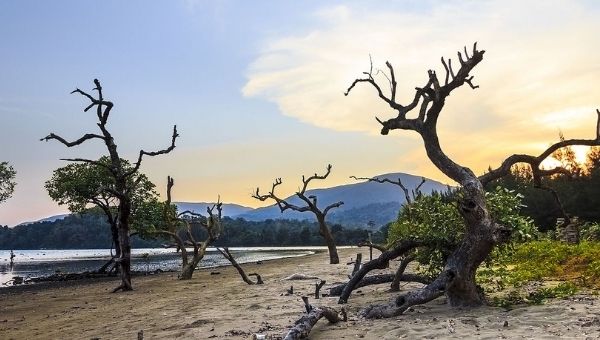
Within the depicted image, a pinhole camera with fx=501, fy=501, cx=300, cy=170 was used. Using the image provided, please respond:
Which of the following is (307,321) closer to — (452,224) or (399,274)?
(452,224)

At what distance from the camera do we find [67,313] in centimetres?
1792

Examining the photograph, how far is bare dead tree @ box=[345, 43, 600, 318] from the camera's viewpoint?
35.3ft

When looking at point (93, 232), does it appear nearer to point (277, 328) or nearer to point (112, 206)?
point (112, 206)

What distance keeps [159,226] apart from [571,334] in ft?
141

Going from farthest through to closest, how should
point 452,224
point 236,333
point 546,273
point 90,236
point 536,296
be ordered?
point 90,236
point 546,273
point 452,224
point 536,296
point 236,333

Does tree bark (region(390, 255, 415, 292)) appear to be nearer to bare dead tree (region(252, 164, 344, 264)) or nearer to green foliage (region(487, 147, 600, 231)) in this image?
bare dead tree (region(252, 164, 344, 264))

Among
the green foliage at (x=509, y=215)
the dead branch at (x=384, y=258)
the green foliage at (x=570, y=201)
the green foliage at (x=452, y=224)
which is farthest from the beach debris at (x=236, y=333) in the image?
the green foliage at (x=570, y=201)

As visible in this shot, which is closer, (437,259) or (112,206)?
(437,259)

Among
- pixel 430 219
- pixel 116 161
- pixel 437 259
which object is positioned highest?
pixel 116 161

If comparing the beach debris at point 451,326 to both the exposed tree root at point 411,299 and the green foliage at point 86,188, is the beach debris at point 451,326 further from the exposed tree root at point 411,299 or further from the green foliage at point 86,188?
the green foliage at point 86,188

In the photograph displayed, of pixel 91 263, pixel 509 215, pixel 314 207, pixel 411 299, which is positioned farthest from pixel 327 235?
pixel 91 263

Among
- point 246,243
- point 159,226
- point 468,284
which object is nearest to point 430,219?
point 468,284

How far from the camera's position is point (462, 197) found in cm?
1133

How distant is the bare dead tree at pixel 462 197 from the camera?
10.8 meters
